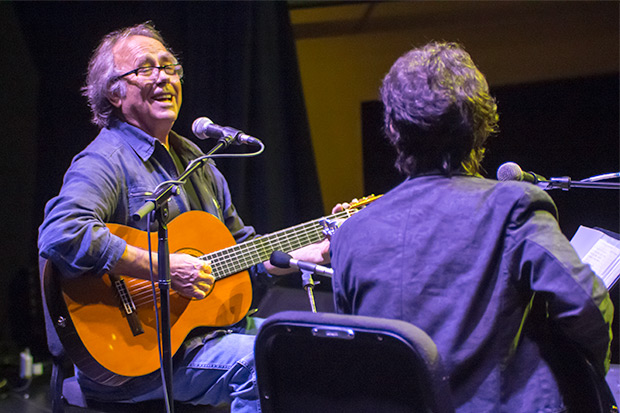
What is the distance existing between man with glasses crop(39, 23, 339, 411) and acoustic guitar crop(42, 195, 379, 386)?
0.05 metres

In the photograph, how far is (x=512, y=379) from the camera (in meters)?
1.27

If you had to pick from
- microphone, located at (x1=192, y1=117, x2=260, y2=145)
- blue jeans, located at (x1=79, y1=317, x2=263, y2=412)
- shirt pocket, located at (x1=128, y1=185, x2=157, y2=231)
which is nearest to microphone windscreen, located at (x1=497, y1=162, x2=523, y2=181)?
microphone, located at (x1=192, y1=117, x2=260, y2=145)

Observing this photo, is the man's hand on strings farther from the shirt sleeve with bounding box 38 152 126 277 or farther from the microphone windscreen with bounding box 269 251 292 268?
the microphone windscreen with bounding box 269 251 292 268

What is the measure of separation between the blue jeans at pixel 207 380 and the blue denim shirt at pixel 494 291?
2.79 ft

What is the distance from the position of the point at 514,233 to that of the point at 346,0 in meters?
4.05

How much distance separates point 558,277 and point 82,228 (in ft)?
4.98

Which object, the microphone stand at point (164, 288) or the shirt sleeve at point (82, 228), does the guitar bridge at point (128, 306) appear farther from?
the microphone stand at point (164, 288)

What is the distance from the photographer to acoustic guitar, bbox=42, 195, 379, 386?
201cm

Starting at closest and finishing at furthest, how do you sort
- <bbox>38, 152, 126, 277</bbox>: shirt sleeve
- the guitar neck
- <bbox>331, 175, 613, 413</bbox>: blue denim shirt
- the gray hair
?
<bbox>331, 175, 613, 413</bbox>: blue denim shirt
<bbox>38, 152, 126, 277</bbox>: shirt sleeve
the guitar neck
the gray hair

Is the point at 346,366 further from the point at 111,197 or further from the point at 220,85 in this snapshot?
the point at 220,85

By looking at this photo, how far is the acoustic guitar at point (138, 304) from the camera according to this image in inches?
79.1

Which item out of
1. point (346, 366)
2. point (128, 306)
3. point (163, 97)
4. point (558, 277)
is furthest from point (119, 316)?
point (558, 277)

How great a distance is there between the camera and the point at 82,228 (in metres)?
2.01

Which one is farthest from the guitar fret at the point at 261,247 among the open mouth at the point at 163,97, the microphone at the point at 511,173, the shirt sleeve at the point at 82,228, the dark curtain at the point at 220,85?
the dark curtain at the point at 220,85
